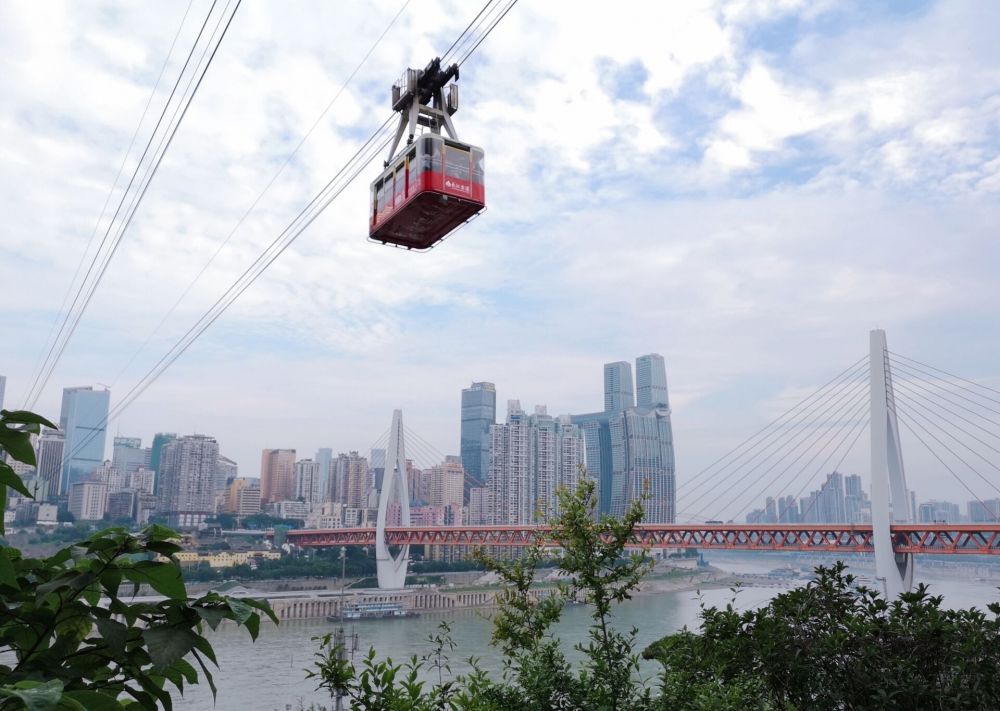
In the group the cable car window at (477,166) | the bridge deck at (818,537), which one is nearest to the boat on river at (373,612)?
the bridge deck at (818,537)

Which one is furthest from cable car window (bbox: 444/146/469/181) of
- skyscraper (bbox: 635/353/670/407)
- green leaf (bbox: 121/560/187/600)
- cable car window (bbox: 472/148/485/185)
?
skyscraper (bbox: 635/353/670/407)

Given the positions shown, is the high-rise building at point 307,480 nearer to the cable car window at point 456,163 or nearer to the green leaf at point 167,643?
the cable car window at point 456,163

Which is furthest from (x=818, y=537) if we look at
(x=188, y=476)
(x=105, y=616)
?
(x=188, y=476)

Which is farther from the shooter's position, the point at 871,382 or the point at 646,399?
the point at 646,399

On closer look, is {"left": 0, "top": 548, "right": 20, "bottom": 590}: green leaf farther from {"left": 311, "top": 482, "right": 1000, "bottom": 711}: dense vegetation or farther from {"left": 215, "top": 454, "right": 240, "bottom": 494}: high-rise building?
{"left": 215, "top": 454, "right": 240, "bottom": 494}: high-rise building

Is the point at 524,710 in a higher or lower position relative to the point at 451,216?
lower

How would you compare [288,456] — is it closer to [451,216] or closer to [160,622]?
[451,216]

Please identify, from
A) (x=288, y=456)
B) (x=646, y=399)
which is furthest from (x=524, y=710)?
(x=646, y=399)
